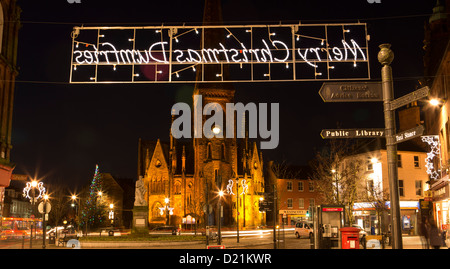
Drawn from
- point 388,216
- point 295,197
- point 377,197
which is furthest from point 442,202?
point 295,197

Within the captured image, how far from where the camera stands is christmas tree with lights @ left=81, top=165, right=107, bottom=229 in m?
64.1

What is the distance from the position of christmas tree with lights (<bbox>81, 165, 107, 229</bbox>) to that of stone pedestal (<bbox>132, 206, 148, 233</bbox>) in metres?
29.9

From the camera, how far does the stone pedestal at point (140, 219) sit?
34.4 metres

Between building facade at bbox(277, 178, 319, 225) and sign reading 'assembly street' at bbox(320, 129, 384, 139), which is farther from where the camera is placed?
building facade at bbox(277, 178, 319, 225)

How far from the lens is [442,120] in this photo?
98.0ft

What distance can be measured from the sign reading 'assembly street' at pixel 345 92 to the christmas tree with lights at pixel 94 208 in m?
55.4

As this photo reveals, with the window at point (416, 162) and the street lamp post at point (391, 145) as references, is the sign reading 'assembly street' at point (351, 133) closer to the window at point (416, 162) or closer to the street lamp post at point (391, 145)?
the street lamp post at point (391, 145)

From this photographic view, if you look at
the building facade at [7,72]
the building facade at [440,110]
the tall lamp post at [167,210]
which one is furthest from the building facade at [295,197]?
the building facade at [7,72]

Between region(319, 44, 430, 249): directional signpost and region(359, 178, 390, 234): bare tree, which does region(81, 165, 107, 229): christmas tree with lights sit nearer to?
region(359, 178, 390, 234): bare tree

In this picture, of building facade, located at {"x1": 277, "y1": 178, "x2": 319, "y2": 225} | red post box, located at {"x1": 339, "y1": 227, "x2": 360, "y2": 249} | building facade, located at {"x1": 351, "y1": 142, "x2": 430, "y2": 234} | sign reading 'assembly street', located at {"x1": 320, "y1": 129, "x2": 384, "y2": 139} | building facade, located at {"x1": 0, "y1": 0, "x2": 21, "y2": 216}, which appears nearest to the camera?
sign reading 'assembly street', located at {"x1": 320, "y1": 129, "x2": 384, "y2": 139}

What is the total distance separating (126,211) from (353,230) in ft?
250

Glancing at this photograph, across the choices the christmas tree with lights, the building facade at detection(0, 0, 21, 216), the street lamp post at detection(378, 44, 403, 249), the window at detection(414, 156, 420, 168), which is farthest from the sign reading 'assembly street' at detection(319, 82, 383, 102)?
the christmas tree with lights
